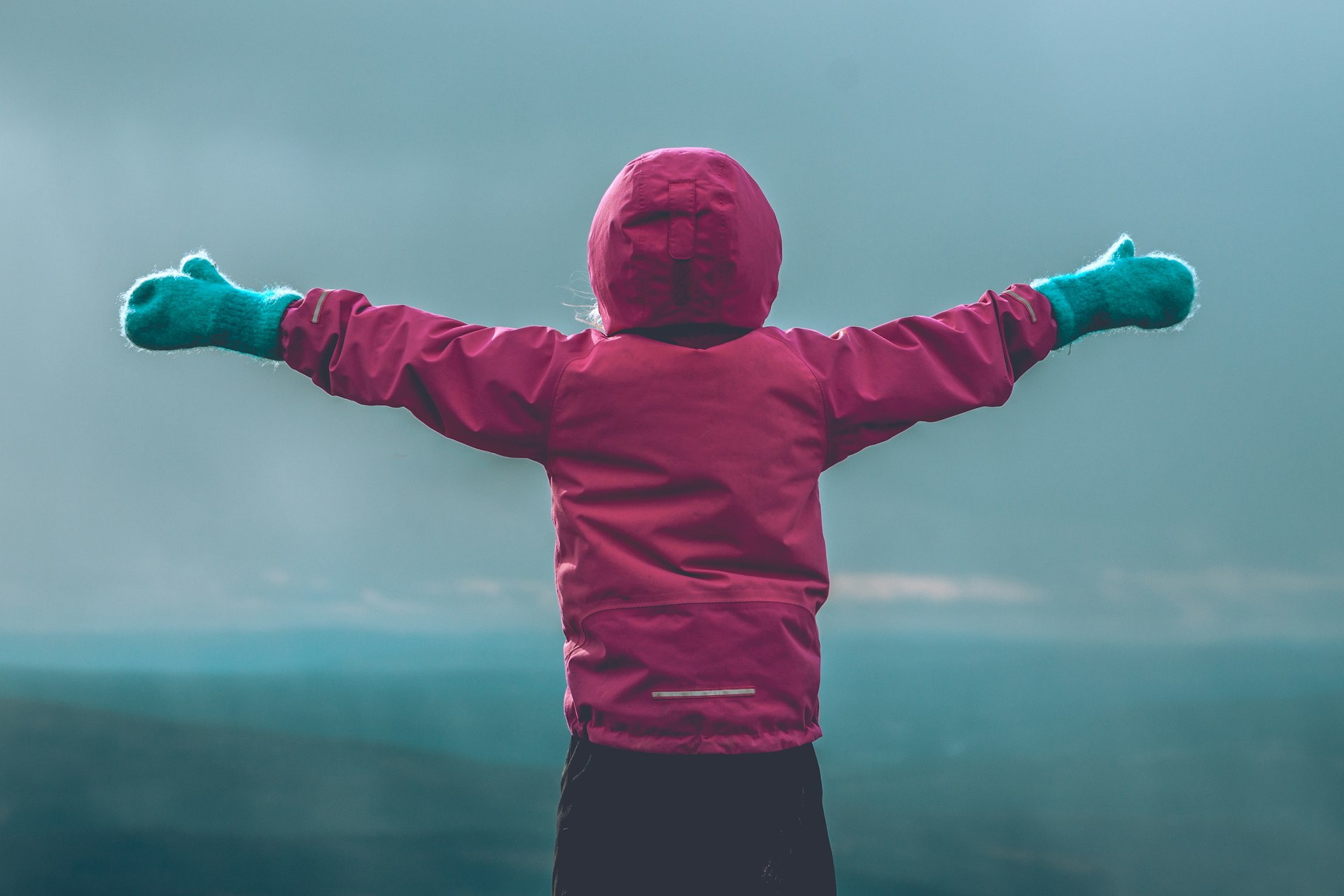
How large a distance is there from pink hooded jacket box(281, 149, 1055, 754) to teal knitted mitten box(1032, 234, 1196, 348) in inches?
14.4

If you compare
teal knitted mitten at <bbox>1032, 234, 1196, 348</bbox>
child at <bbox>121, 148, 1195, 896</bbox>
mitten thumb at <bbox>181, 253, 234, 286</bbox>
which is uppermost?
teal knitted mitten at <bbox>1032, 234, 1196, 348</bbox>

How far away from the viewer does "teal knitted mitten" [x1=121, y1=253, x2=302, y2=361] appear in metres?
2.05

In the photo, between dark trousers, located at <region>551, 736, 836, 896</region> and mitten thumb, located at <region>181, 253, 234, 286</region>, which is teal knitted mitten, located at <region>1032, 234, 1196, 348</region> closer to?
dark trousers, located at <region>551, 736, 836, 896</region>

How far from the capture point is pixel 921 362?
6.91ft

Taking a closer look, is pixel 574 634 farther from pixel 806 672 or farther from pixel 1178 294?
pixel 1178 294

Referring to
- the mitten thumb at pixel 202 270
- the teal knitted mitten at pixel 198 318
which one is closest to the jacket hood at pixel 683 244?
the teal knitted mitten at pixel 198 318

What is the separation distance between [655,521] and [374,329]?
675 mm

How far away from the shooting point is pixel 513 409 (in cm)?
198

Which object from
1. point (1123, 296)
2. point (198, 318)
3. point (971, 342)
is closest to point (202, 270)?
point (198, 318)

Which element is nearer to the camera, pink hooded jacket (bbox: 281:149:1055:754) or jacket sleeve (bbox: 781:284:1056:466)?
pink hooded jacket (bbox: 281:149:1055:754)

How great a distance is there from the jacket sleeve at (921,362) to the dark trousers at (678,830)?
67 centimetres

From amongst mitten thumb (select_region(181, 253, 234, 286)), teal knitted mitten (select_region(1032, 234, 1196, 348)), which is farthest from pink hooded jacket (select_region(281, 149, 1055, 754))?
teal knitted mitten (select_region(1032, 234, 1196, 348))

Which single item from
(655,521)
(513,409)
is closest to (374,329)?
(513,409)

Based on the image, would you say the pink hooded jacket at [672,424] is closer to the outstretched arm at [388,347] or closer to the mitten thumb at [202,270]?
the outstretched arm at [388,347]
